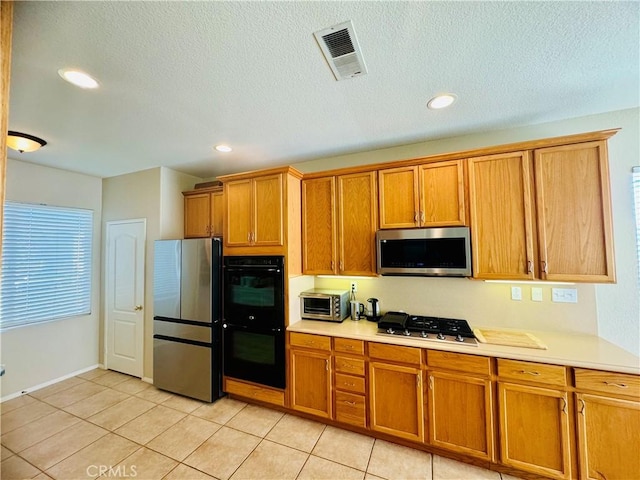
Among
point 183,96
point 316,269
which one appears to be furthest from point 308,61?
point 316,269

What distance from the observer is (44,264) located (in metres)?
3.27

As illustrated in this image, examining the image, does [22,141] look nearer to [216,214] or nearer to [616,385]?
[216,214]

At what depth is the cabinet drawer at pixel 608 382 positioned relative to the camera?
162cm

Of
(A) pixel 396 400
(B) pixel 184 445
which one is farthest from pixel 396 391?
(B) pixel 184 445

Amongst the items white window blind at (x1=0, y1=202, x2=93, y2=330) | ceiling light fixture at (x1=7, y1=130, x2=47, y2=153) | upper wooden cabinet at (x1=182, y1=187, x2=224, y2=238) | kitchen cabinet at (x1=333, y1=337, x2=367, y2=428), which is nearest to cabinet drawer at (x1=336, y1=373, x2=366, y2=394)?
kitchen cabinet at (x1=333, y1=337, x2=367, y2=428)

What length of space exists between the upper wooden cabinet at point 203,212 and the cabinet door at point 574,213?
3376 millimetres

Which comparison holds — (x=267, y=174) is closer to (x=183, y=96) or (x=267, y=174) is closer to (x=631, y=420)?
(x=183, y=96)

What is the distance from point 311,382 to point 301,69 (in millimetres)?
2631

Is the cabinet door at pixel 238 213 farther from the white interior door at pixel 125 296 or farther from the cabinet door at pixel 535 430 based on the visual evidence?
the cabinet door at pixel 535 430

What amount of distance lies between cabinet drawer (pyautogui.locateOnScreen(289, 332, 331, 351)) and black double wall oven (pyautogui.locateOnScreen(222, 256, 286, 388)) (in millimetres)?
126

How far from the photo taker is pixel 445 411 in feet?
6.69

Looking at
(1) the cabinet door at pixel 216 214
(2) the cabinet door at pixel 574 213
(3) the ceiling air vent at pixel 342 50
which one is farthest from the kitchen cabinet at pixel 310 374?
(3) the ceiling air vent at pixel 342 50

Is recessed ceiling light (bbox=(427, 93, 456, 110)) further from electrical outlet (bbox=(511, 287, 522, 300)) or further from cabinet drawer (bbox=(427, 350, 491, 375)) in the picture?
cabinet drawer (bbox=(427, 350, 491, 375))

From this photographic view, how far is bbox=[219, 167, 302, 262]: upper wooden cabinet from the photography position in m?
2.71
